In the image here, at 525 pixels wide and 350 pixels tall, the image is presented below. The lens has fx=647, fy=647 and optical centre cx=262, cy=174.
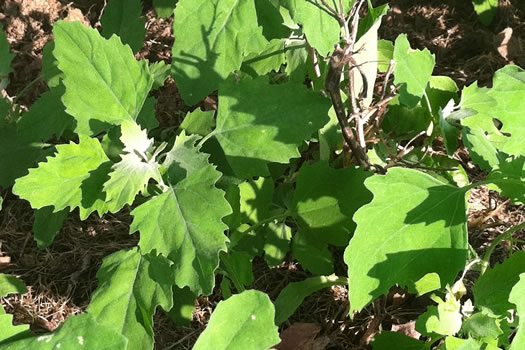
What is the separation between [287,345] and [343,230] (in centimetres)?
39

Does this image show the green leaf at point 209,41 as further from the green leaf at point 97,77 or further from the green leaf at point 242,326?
the green leaf at point 242,326

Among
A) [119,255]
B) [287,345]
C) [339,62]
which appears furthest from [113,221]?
[339,62]

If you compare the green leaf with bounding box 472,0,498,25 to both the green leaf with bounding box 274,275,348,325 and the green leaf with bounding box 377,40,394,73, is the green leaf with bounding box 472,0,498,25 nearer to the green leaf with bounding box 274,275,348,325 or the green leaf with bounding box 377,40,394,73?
the green leaf with bounding box 377,40,394,73

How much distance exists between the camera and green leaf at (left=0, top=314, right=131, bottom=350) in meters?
1.18

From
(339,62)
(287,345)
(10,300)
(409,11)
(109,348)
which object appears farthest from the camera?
(409,11)

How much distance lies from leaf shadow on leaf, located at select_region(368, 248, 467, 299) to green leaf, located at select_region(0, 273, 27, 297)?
1198mm

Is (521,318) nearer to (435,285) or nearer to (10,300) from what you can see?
(435,285)

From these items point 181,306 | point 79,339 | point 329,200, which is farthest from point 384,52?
point 79,339

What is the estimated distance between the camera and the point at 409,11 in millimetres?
2645

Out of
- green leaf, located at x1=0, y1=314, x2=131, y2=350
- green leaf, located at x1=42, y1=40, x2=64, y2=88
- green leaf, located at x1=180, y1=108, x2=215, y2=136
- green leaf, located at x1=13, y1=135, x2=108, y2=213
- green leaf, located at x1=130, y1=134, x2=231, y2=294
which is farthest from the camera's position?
green leaf, located at x1=42, y1=40, x2=64, y2=88

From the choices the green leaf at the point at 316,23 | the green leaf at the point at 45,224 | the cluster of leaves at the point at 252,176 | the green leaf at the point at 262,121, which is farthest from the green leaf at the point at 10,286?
the green leaf at the point at 316,23

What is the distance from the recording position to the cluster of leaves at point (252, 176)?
56.9 inches

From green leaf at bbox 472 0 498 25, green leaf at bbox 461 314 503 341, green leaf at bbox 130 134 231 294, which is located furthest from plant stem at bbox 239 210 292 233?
green leaf at bbox 472 0 498 25

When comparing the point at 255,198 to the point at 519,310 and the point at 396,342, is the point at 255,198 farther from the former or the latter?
the point at 519,310
